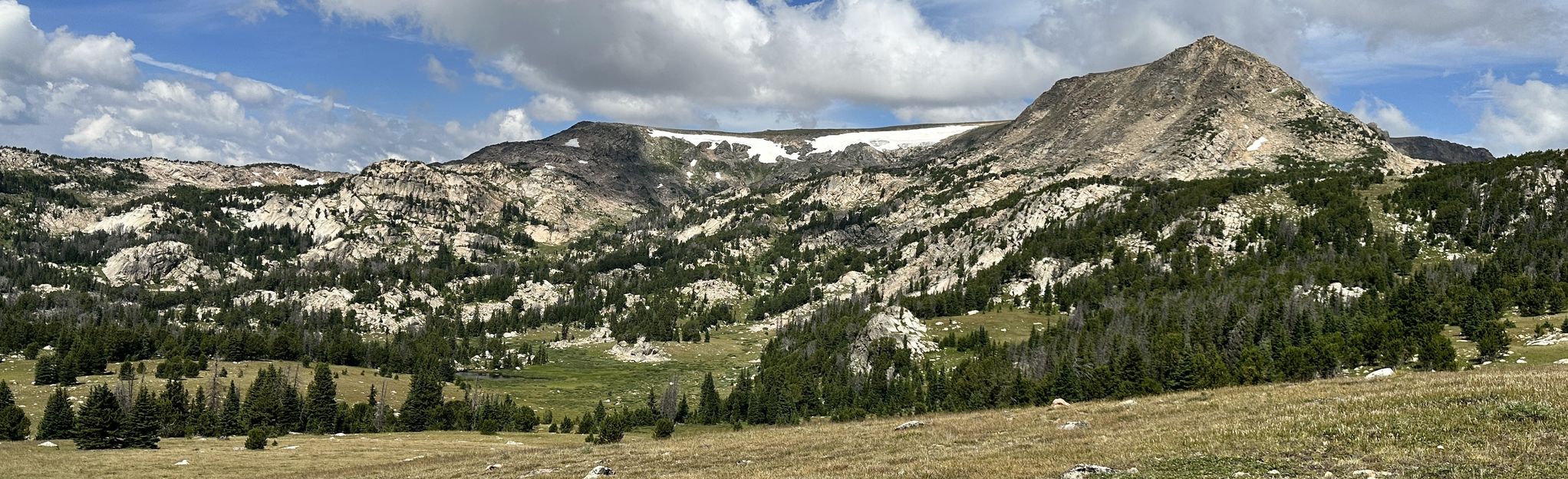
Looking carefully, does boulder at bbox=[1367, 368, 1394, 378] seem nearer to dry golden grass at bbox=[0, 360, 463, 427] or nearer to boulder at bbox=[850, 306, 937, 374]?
boulder at bbox=[850, 306, 937, 374]

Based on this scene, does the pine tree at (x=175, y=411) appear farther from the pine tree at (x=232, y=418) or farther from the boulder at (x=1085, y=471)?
the boulder at (x=1085, y=471)

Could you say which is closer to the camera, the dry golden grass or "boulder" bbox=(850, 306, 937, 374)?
the dry golden grass

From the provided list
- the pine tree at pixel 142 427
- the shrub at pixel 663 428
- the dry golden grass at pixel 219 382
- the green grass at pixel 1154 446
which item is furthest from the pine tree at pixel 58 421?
the shrub at pixel 663 428

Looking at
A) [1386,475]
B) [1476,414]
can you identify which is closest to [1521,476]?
[1386,475]

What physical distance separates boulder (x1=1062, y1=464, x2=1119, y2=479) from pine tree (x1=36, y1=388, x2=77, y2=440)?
11168cm

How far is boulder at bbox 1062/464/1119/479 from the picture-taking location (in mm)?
23953

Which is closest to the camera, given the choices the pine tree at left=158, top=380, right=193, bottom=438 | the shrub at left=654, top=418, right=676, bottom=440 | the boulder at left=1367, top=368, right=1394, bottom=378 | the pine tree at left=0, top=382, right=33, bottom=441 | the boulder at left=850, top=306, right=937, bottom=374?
the boulder at left=1367, top=368, right=1394, bottom=378

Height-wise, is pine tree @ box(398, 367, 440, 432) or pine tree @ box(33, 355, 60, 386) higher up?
pine tree @ box(33, 355, 60, 386)

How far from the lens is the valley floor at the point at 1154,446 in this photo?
22.5 metres

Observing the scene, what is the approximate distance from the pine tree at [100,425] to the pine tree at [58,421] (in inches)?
990

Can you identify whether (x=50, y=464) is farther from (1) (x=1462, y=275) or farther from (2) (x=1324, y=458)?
(1) (x=1462, y=275)

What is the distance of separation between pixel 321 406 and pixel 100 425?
54.8 meters

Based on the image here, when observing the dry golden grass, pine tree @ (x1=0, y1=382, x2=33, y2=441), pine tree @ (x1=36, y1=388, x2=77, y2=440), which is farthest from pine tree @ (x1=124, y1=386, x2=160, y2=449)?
the dry golden grass

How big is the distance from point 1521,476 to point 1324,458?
521cm
